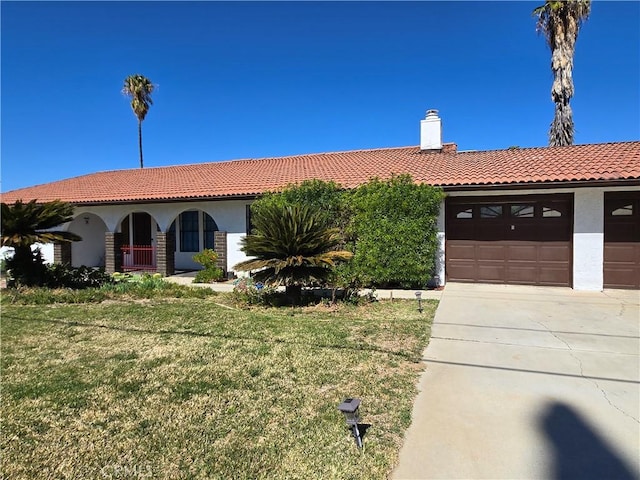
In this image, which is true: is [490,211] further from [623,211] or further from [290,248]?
[290,248]

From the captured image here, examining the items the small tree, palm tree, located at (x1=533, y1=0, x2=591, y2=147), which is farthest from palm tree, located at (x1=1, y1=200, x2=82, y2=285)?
palm tree, located at (x1=533, y1=0, x2=591, y2=147)

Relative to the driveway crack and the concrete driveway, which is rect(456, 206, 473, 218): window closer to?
the concrete driveway

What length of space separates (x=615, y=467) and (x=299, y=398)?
2457 mm

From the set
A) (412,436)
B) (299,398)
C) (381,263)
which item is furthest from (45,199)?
(412,436)

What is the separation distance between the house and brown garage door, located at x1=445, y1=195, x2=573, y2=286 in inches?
1.0

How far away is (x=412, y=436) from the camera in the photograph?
307cm

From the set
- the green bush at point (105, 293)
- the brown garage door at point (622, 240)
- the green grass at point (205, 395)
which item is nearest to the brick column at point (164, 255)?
the green bush at point (105, 293)

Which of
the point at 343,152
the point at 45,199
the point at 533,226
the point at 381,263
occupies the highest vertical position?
the point at 343,152

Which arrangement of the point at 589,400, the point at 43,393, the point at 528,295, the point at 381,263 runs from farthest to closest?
the point at 381,263, the point at 528,295, the point at 43,393, the point at 589,400

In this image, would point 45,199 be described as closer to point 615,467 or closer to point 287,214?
point 287,214

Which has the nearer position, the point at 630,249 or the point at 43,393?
the point at 43,393

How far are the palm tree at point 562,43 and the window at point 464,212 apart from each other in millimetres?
10495

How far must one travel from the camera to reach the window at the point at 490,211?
1074cm

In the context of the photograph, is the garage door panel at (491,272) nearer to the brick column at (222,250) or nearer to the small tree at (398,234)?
the small tree at (398,234)
